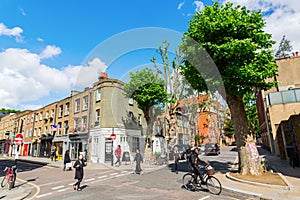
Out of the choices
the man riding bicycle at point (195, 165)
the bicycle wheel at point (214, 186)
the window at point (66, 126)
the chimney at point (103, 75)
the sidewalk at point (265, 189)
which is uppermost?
the chimney at point (103, 75)

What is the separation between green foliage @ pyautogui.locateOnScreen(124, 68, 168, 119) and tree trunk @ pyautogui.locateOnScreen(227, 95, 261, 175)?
9.18 meters

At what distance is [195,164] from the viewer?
7.93 meters

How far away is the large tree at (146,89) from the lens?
19.2 meters

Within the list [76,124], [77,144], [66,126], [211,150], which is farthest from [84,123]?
[211,150]

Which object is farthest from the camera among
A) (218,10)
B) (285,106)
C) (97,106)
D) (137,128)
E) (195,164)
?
(137,128)

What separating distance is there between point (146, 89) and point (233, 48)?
10.9 metres

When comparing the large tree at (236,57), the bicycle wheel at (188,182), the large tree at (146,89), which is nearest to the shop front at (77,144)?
the large tree at (146,89)

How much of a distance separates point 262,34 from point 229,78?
2.78 metres

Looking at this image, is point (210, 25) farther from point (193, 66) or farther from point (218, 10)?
point (193, 66)

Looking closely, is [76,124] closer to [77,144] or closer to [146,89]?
[77,144]

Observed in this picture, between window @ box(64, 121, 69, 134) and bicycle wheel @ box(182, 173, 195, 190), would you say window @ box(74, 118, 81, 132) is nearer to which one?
window @ box(64, 121, 69, 134)

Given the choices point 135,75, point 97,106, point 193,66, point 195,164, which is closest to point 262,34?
point 193,66

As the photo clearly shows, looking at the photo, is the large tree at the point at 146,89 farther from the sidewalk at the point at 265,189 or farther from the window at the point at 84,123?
the sidewalk at the point at 265,189

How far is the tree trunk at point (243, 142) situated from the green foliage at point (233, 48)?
0.97 metres
